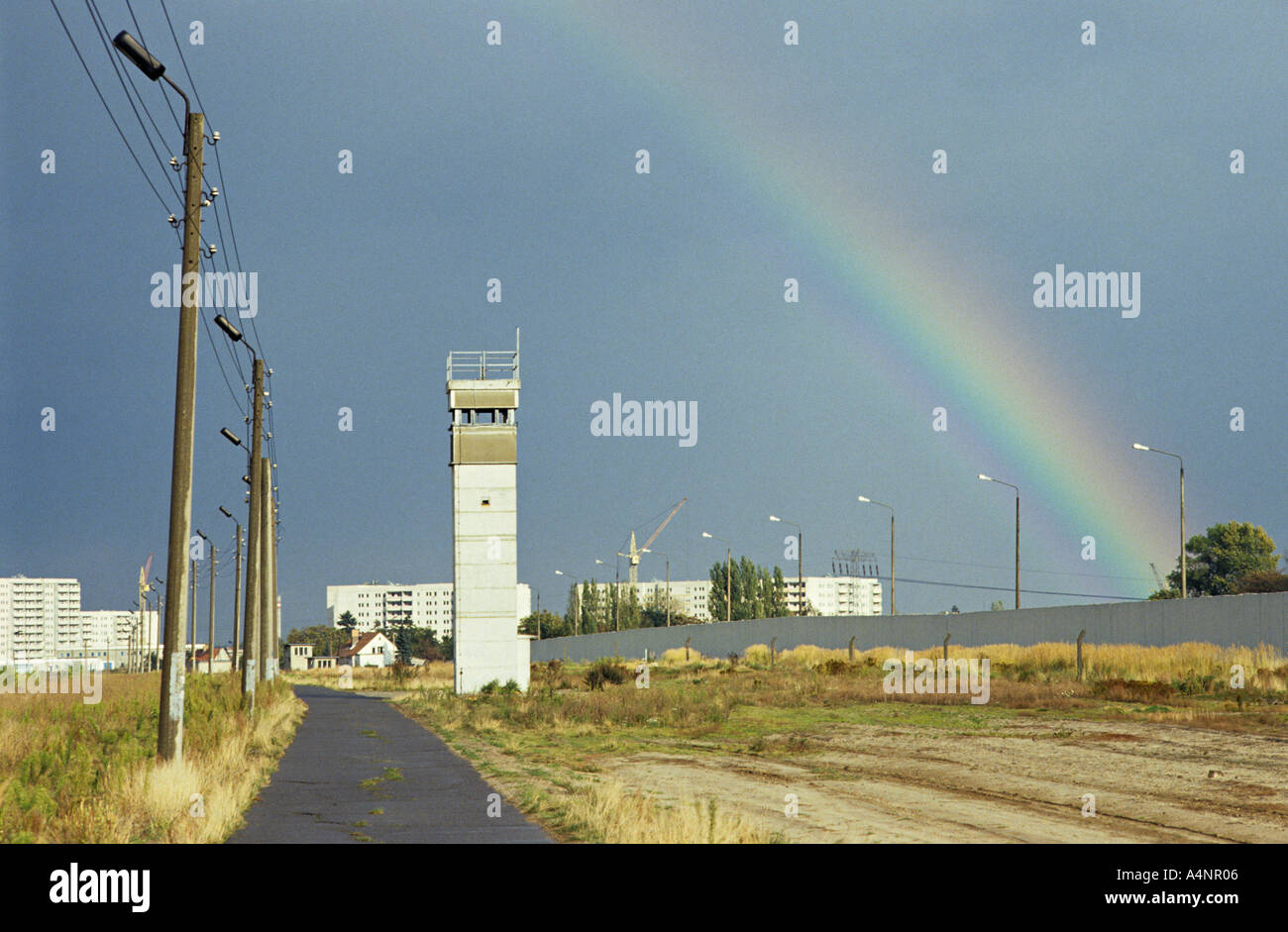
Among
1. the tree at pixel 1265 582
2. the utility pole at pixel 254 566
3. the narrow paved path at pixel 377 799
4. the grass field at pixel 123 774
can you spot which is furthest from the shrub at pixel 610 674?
the tree at pixel 1265 582

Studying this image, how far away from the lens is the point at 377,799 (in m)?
19.5

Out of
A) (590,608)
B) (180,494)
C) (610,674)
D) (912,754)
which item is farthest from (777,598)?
(180,494)

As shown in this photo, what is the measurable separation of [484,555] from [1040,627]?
29.1 m

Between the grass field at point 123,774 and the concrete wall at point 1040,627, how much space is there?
125ft

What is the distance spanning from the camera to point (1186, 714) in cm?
3691

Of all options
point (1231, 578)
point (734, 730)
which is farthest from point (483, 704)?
point (1231, 578)

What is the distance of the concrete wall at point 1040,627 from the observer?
Answer: 5044cm

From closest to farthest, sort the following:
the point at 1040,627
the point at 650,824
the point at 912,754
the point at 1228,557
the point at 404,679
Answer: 1. the point at 650,824
2. the point at 912,754
3. the point at 1040,627
4. the point at 404,679
5. the point at 1228,557

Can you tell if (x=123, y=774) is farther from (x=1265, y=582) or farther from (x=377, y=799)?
(x=1265, y=582)

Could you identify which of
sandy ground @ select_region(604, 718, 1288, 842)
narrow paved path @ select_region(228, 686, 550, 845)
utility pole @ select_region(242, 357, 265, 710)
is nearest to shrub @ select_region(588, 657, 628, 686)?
utility pole @ select_region(242, 357, 265, 710)

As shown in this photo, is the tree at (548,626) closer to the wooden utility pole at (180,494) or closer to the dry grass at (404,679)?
the dry grass at (404,679)

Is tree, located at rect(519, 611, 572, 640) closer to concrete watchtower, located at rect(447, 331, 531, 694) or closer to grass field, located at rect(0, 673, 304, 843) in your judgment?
concrete watchtower, located at rect(447, 331, 531, 694)
